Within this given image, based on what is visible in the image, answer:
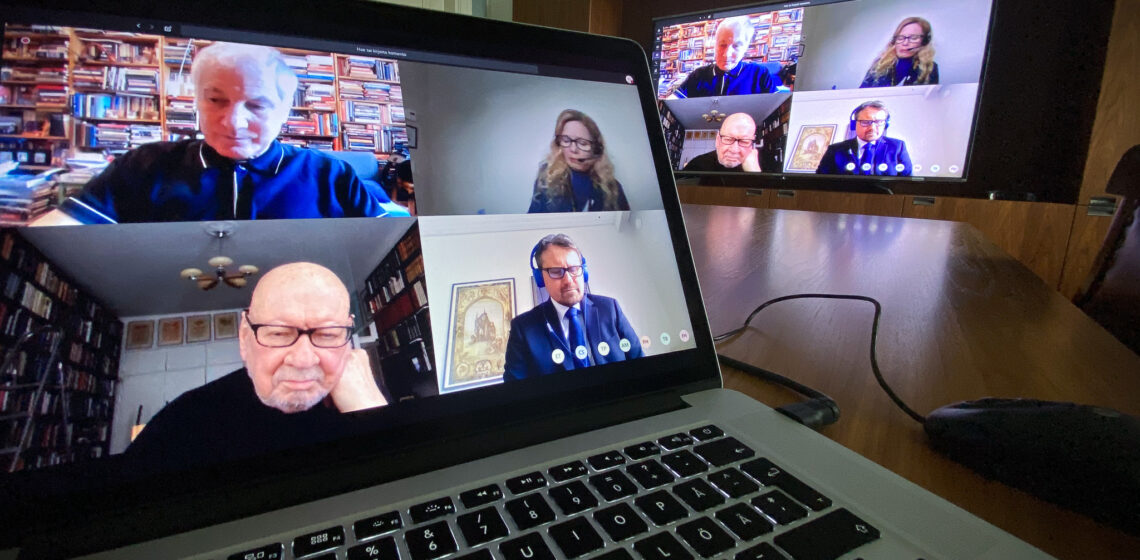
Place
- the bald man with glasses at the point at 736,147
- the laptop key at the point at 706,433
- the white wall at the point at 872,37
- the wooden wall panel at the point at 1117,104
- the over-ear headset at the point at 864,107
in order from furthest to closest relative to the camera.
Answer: the bald man with glasses at the point at 736,147 < the over-ear headset at the point at 864,107 < the white wall at the point at 872,37 < the wooden wall panel at the point at 1117,104 < the laptop key at the point at 706,433

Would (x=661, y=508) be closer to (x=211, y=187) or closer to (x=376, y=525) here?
(x=376, y=525)

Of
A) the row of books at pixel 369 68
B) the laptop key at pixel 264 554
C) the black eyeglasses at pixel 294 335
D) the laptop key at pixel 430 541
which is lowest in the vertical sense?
the laptop key at pixel 264 554

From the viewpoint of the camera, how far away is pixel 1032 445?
0.31 meters

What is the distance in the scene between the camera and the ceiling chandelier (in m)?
0.28

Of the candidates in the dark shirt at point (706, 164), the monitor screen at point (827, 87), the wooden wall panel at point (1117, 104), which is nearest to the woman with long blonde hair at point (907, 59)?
the monitor screen at point (827, 87)

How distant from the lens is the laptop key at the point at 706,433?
1.06 feet

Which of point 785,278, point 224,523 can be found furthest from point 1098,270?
point 224,523

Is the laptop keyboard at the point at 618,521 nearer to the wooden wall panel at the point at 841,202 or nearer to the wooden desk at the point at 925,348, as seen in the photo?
the wooden desk at the point at 925,348

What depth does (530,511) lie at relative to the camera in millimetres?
248

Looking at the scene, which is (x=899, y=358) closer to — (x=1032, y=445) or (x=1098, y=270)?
(x=1032, y=445)

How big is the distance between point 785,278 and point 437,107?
615 millimetres

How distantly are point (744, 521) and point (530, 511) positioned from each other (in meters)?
0.10

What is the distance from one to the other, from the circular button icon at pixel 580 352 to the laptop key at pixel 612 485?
10 cm

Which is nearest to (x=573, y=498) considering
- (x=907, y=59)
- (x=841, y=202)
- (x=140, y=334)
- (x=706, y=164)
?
(x=140, y=334)
